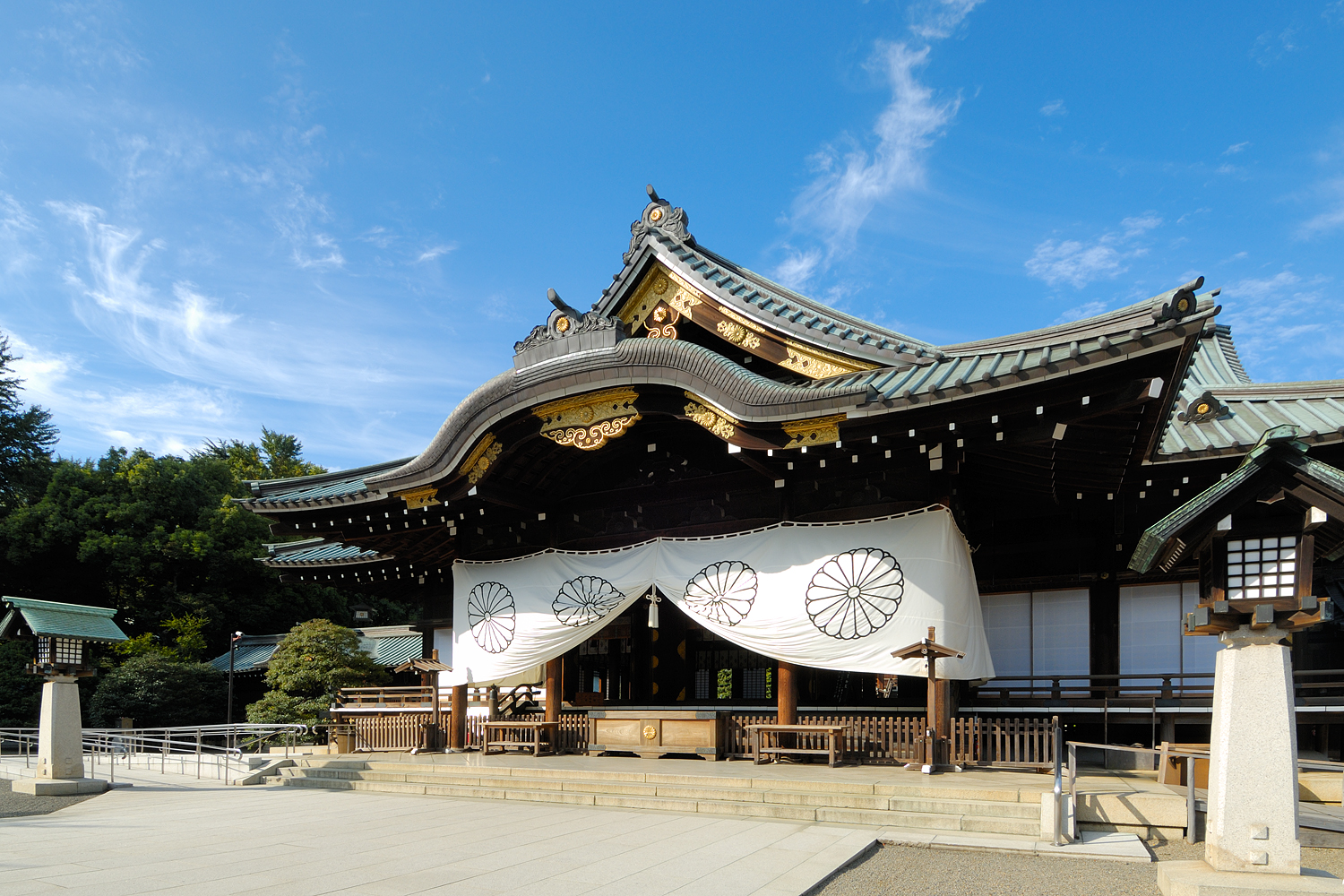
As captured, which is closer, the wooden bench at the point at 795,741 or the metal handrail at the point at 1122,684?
the wooden bench at the point at 795,741

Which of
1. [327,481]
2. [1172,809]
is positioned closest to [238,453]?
[327,481]

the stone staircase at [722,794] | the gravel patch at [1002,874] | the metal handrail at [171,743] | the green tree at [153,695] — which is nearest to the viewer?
the gravel patch at [1002,874]

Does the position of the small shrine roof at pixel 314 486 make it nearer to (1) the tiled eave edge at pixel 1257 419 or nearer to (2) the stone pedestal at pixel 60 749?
(2) the stone pedestal at pixel 60 749

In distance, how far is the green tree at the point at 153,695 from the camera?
25234mm

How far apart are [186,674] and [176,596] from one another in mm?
5346

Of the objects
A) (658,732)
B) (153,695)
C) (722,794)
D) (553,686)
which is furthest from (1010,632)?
(153,695)

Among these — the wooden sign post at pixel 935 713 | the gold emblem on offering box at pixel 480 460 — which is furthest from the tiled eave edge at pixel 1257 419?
the gold emblem on offering box at pixel 480 460

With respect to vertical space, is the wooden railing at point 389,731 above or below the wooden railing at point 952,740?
below

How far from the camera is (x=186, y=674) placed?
2670cm

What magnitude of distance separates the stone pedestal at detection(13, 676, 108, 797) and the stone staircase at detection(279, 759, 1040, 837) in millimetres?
3290

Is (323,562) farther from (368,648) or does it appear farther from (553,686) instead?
(368,648)

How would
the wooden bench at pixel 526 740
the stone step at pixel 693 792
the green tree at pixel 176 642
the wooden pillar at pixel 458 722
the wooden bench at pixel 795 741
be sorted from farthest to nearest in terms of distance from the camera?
the green tree at pixel 176 642 < the wooden pillar at pixel 458 722 < the wooden bench at pixel 526 740 < the wooden bench at pixel 795 741 < the stone step at pixel 693 792

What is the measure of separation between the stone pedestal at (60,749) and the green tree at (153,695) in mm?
15079

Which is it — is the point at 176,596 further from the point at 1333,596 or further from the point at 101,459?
the point at 1333,596
